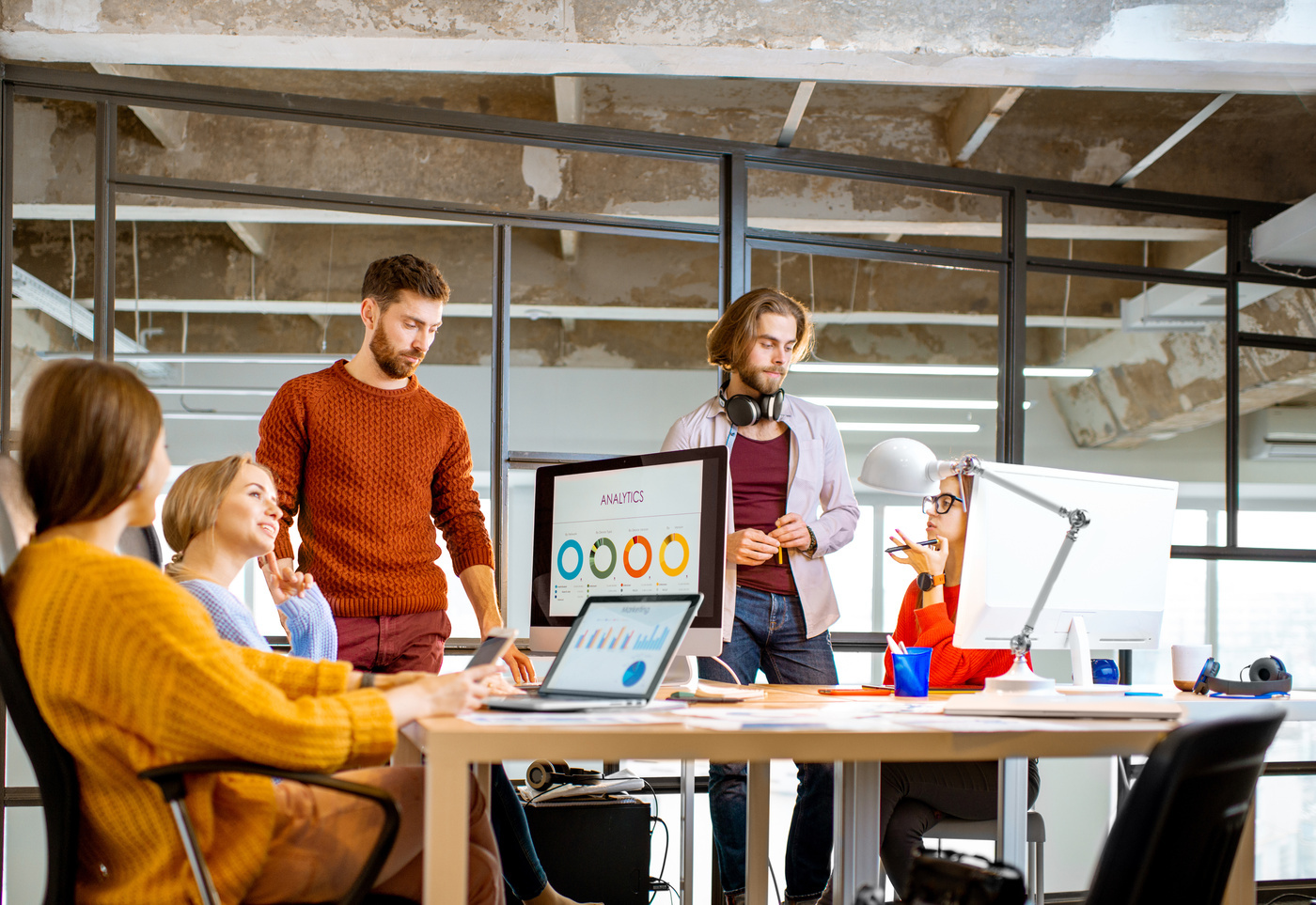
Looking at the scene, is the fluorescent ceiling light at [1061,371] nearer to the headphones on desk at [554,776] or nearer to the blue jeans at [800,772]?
the blue jeans at [800,772]

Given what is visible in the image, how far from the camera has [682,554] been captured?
1.96m

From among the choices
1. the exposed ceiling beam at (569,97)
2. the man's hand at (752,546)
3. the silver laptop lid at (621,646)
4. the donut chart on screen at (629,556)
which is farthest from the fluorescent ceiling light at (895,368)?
the silver laptop lid at (621,646)

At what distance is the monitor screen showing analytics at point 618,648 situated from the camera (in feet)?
5.36

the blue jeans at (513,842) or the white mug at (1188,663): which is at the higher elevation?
the white mug at (1188,663)

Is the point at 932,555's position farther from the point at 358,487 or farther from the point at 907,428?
the point at 907,428

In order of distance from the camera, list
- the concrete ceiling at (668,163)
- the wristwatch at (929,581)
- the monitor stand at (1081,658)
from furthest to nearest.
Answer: the concrete ceiling at (668,163) → the wristwatch at (929,581) → the monitor stand at (1081,658)

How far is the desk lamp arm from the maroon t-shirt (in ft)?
2.75

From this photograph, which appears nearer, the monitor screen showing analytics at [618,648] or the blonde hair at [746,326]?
the monitor screen showing analytics at [618,648]

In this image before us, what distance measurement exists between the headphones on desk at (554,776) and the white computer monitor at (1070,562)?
129 cm

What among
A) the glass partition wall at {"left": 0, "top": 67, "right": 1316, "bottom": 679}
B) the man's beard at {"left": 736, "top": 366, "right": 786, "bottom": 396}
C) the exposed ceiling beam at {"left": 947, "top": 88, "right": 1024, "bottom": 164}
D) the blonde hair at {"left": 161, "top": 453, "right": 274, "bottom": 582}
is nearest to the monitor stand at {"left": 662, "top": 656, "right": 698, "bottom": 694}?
the blonde hair at {"left": 161, "top": 453, "right": 274, "bottom": 582}

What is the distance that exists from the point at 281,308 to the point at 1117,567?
7700 millimetres

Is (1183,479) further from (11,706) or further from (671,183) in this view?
(11,706)

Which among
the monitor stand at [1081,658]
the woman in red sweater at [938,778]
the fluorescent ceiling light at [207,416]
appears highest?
the fluorescent ceiling light at [207,416]

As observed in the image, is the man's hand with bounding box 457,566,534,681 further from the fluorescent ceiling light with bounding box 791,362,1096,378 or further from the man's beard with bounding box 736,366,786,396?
the fluorescent ceiling light with bounding box 791,362,1096,378
